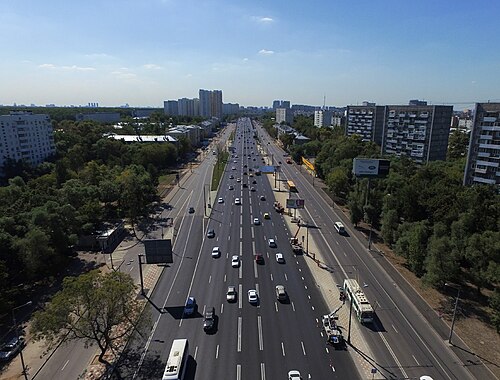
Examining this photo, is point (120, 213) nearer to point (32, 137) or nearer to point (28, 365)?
point (28, 365)

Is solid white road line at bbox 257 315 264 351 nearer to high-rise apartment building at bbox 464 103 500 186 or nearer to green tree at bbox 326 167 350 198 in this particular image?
green tree at bbox 326 167 350 198

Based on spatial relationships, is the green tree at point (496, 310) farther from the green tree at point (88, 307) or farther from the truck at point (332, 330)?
the green tree at point (88, 307)

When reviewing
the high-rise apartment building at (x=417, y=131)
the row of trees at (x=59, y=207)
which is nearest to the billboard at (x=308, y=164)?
the high-rise apartment building at (x=417, y=131)

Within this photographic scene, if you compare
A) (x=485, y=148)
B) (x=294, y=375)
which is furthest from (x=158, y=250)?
(x=485, y=148)

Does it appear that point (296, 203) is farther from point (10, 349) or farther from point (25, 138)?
point (25, 138)

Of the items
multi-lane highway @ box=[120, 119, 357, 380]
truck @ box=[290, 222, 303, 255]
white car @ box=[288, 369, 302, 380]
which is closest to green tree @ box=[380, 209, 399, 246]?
truck @ box=[290, 222, 303, 255]

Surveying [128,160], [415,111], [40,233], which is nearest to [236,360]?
[40,233]
